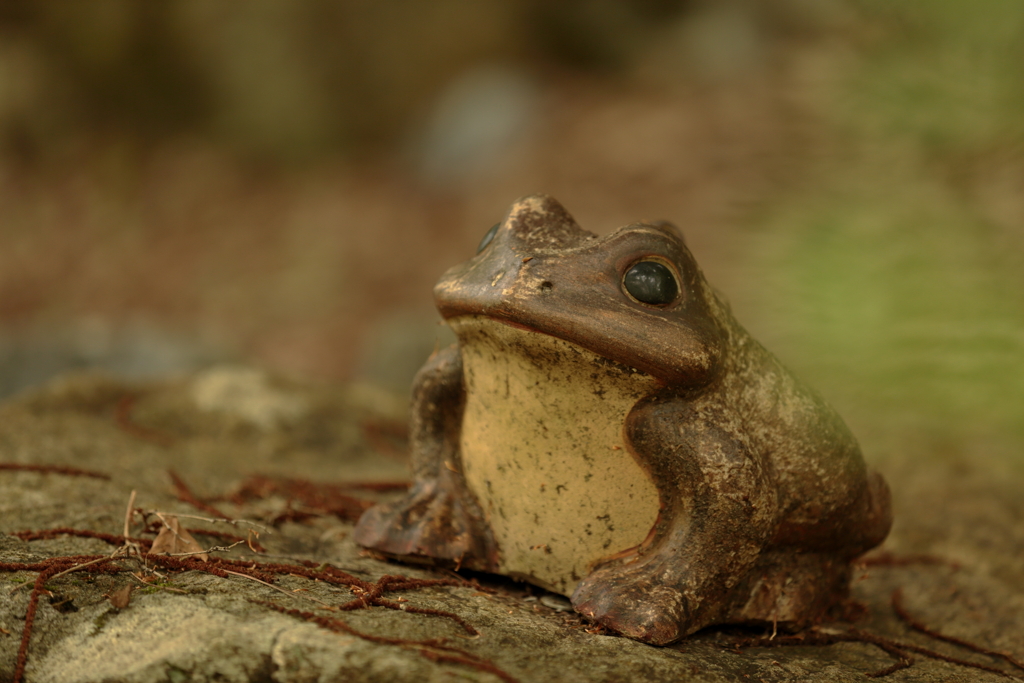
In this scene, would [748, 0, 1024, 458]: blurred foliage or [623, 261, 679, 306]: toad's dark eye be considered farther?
[748, 0, 1024, 458]: blurred foliage

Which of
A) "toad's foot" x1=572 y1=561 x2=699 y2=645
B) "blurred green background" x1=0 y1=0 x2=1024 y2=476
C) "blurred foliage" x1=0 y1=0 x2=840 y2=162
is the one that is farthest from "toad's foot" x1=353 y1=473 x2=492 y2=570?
"blurred foliage" x1=0 y1=0 x2=840 y2=162

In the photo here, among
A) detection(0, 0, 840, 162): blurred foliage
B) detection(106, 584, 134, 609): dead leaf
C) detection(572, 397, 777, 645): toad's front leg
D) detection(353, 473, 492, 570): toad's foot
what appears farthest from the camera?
detection(0, 0, 840, 162): blurred foliage

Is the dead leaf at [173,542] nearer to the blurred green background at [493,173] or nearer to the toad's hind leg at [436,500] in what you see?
the toad's hind leg at [436,500]

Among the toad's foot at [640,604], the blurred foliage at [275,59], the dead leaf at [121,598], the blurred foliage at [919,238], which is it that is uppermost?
the blurred foliage at [275,59]

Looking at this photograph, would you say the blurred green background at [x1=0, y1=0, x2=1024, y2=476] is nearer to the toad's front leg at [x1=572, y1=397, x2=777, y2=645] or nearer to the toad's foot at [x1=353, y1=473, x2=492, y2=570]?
the toad's front leg at [x1=572, y1=397, x2=777, y2=645]

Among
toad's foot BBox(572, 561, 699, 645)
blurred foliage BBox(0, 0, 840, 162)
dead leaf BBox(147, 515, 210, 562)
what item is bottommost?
dead leaf BBox(147, 515, 210, 562)

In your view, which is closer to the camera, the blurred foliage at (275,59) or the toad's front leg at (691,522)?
the toad's front leg at (691,522)

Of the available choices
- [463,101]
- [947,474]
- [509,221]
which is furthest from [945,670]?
[463,101]

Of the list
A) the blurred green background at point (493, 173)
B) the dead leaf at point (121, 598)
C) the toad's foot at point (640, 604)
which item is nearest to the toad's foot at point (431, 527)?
the toad's foot at point (640, 604)

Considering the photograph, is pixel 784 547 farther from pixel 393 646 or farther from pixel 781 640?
pixel 393 646
